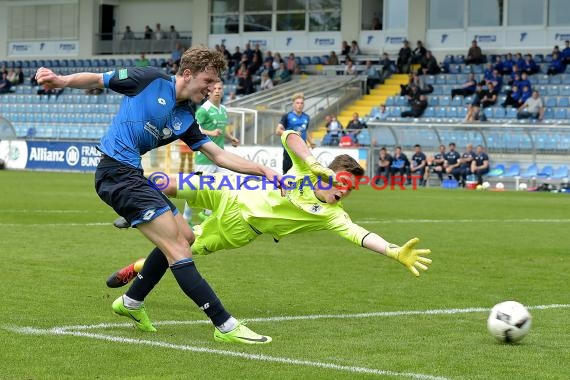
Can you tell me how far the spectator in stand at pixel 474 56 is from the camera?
130 feet

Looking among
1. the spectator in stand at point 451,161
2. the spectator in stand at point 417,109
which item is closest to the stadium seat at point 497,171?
the spectator in stand at point 451,161

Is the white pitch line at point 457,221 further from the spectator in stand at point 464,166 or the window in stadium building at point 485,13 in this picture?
the window in stadium building at point 485,13

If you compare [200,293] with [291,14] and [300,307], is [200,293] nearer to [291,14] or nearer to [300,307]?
[300,307]

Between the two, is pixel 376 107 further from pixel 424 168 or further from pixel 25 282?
pixel 25 282

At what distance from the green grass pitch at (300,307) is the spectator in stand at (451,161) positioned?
15.2 metres

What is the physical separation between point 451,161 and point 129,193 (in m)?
26.4

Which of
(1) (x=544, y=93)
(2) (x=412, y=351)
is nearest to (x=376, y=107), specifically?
(1) (x=544, y=93)

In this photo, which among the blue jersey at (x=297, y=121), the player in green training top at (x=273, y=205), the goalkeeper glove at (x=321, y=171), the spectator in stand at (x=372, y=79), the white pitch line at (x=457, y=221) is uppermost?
the spectator in stand at (x=372, y=79)

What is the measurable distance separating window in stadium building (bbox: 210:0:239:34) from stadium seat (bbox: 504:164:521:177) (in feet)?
71.6

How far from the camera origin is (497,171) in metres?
32.2

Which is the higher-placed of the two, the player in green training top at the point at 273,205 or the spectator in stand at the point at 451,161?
the player in green training top at the point at 273,205

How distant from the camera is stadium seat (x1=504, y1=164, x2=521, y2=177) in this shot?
32.0m

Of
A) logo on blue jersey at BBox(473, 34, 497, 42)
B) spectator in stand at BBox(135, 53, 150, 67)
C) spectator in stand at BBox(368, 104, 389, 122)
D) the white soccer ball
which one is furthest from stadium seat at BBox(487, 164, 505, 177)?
the white soccer ball

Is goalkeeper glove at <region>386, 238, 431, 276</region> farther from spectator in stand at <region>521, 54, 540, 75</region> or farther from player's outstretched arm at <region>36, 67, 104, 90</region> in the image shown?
spectator in stand at <region>521, 54, 540, 75</region>
